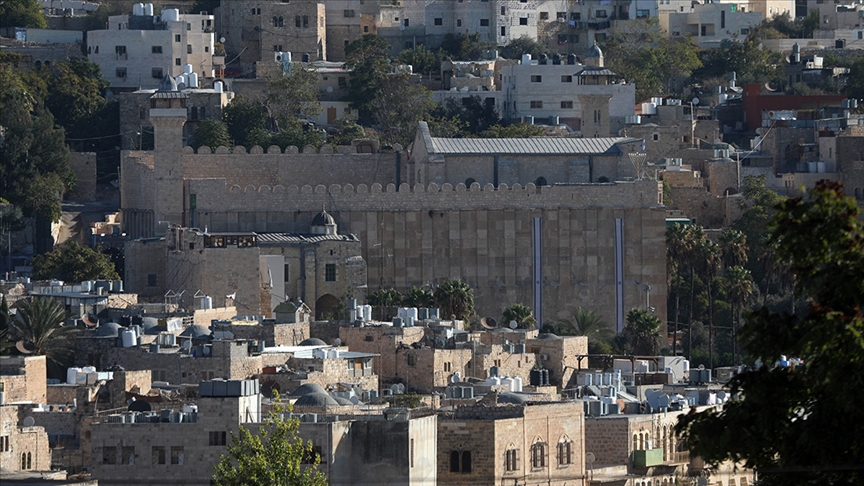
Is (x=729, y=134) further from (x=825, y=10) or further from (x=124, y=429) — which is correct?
(x=124, y=429)

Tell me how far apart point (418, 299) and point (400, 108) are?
1229 inches

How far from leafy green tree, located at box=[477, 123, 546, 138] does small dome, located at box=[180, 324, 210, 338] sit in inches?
1436

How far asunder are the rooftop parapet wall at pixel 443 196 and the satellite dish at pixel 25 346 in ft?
86.3

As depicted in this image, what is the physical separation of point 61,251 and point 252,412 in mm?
42433

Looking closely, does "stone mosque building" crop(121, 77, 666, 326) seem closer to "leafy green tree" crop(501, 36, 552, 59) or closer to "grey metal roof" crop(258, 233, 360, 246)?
"grey metal roof" crop(258, 233, 360, 246)

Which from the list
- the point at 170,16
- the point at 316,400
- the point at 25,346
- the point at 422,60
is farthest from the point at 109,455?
the point at 422,60

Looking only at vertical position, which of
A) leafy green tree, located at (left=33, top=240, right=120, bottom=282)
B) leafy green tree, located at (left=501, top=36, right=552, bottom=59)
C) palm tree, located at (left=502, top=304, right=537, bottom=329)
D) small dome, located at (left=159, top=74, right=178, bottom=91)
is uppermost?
leafy green tree, located at (left=501, top=36, right=552, bottom=59)

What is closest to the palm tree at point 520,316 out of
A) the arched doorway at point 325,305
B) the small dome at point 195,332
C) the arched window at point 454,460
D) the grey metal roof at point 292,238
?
the arched doorway at point 325,305

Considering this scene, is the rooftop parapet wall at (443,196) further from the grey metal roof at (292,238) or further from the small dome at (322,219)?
the grey metal roof at (292,238)

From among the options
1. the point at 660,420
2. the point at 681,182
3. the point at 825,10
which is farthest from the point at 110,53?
the point at 660,420

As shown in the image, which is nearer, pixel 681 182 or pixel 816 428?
pixel 816 428

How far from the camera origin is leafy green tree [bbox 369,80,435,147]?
112m

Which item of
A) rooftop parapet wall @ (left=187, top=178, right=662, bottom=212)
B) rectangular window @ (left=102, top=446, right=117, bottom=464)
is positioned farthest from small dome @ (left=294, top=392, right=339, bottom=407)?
rooftop parapet wall @ (left=187, top=178, right=662, bottom=212)

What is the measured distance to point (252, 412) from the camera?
49.0 m
